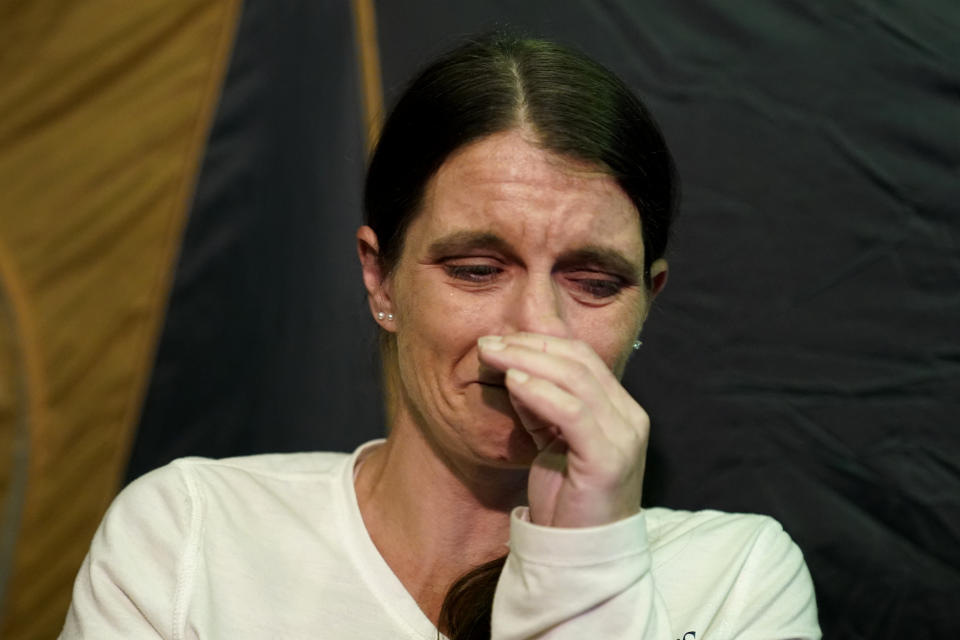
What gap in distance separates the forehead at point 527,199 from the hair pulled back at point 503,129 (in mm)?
14

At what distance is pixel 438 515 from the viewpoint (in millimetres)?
1165

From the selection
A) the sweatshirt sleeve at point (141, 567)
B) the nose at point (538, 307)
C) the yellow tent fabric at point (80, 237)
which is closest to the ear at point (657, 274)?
the nose at point (538, 307)

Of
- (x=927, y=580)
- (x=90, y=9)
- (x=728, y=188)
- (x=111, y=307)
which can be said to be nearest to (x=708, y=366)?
(x=728, y=188)

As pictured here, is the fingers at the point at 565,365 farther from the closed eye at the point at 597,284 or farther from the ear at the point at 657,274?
the ear at the point at 657,274

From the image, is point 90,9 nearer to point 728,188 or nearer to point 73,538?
point 73,538

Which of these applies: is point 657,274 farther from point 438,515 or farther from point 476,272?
point 438,515

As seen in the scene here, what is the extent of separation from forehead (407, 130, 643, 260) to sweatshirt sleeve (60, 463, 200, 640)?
0.36 metres

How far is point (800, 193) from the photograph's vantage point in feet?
4.60

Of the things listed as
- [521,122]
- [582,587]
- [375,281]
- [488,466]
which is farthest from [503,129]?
[582,587]

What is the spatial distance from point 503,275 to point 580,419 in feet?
0.64

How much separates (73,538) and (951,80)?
1262mm

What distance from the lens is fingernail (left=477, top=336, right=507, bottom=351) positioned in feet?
3.08

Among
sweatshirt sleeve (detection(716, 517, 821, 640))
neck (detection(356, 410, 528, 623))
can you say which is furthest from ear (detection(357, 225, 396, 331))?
sweatshirt sleeve (detection(716, 517, 821, 640))

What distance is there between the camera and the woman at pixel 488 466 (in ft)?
3.06
